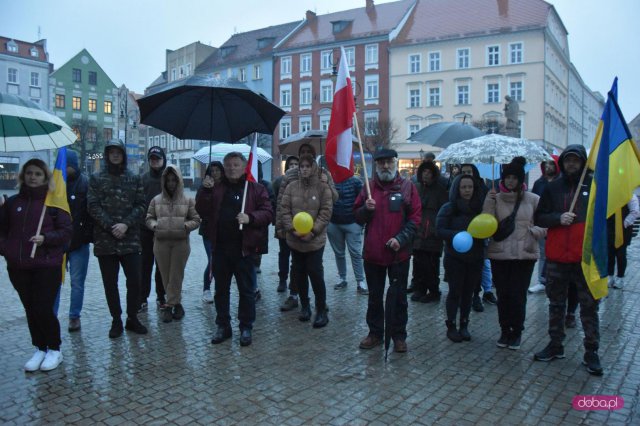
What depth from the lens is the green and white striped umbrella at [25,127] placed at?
4.27 m

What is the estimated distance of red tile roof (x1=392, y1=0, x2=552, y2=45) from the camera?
41.8 metres

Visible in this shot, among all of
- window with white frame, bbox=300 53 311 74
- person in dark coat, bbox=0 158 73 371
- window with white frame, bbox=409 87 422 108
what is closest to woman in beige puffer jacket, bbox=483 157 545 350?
person in dark coat, bbox=0 158 73 371

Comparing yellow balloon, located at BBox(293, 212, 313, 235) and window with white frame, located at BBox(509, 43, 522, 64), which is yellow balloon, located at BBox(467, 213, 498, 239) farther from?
window with white frame, located at BBox(509, 43, 522, 64)

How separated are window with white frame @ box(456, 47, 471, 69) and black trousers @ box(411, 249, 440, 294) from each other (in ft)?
128

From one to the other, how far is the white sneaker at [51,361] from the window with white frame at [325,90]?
148ft

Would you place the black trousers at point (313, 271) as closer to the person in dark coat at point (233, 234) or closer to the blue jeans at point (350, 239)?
the person in dark coat at point (233, 234)

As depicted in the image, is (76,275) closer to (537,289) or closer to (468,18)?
(537,289)

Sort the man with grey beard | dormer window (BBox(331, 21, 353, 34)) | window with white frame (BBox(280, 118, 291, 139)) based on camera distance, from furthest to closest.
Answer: window with white frame (BBox(280, 118, 291, 139)) < dormer window (BBox(331, 21, 353, 34)) < the man with grey beard

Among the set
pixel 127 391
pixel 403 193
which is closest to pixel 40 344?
pixel 127 391

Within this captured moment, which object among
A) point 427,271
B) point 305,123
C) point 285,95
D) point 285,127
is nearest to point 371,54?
point 305,123

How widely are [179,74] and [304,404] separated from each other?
63.8 meters

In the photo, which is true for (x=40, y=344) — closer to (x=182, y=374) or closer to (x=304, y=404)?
(x=182, y=374)

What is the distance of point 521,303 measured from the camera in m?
5.32

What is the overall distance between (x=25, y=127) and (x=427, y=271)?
521 centimetres
